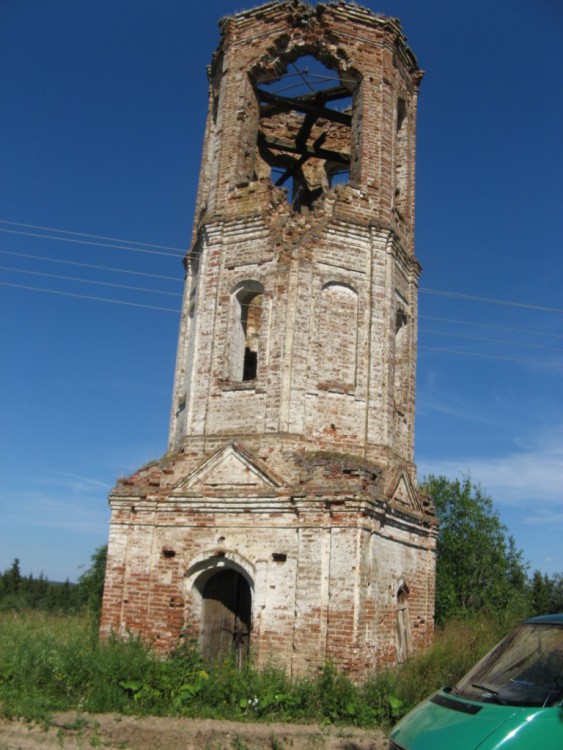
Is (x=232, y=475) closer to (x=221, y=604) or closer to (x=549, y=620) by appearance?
(x=221, y=604)

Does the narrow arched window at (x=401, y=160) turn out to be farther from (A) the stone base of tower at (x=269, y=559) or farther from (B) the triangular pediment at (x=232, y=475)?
(B) the triangular pediment at (x=232, y=475)

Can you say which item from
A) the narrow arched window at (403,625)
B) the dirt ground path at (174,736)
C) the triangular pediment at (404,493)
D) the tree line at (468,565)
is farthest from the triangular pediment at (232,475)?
the tree line at (468,565)

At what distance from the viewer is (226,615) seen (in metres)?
10.6

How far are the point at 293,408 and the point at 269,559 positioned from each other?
2346mm

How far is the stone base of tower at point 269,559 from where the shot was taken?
9414 mm

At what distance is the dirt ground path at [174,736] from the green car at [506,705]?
3.02 m

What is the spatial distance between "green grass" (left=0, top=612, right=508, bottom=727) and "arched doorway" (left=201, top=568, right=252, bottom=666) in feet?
1.89

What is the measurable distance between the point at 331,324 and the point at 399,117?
549 cm

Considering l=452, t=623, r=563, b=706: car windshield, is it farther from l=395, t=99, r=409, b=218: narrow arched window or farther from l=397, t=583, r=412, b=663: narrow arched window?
l=395, t=99, r=409, b=218: narrow arched window

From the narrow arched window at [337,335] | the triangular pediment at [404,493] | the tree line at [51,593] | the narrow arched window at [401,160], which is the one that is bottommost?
the tree line at [51,593]

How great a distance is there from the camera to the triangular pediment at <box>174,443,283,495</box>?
10.4m

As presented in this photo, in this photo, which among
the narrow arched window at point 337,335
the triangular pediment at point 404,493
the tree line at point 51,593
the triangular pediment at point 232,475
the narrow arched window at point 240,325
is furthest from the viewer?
the tree line at point 51,593

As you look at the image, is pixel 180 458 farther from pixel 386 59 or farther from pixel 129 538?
pixel 386 59

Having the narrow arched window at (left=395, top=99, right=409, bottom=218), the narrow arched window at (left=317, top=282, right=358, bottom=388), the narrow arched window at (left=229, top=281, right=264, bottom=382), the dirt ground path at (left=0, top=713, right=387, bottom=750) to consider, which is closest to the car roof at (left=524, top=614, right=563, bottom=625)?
the dirt ground path at (left=0, top=713, right=387, bottom=750)
